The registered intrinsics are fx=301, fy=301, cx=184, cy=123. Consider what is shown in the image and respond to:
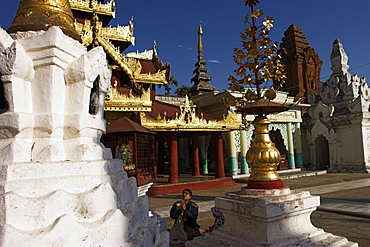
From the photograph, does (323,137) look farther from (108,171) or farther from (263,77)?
(108,171)

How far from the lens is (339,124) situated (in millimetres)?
18703

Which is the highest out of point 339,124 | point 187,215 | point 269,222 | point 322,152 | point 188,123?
point 339,124

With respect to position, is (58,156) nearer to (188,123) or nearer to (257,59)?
(257,59)

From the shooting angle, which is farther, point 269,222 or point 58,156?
point 269,222

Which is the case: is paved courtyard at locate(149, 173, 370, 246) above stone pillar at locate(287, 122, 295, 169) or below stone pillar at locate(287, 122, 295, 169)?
below

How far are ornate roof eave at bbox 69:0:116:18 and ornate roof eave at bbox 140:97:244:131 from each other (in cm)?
705

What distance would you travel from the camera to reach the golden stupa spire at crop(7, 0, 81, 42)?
3643 mm

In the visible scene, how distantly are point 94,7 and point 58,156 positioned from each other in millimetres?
14626

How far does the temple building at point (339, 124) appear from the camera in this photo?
17.6 meters

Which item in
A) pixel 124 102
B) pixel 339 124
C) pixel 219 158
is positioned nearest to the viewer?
pixel 124 102

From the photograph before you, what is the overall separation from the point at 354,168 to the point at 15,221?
18945 millimetres

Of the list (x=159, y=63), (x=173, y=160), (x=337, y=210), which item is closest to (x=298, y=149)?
(x=159, y=63)

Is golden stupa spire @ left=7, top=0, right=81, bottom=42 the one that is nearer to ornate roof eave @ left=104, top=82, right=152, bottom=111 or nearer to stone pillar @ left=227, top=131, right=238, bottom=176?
ornate roof eave @ left=104, top=82, right=152, bottom=111

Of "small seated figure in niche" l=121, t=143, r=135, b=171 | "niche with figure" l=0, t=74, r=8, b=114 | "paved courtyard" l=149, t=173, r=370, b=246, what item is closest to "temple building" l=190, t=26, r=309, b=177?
→ "paved courtyard" l=149, t=173, r=370, b=246
